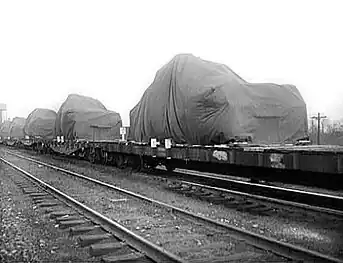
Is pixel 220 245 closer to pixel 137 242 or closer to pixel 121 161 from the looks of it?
pixel 137 242

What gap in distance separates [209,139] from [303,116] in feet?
7.55

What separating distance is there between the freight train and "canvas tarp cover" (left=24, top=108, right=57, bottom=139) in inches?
792

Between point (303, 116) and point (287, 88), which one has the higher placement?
point (287, 88)

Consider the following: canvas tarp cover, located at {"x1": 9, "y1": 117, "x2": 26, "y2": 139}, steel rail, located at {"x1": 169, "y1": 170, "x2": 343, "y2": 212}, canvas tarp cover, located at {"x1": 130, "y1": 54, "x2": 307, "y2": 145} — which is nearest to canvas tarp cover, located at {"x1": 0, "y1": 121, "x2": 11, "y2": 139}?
canvas tarp cover, located at {"x1": 9, "y1": 117, "x2": 26, "y2": 139}

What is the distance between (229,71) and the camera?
12391 mm

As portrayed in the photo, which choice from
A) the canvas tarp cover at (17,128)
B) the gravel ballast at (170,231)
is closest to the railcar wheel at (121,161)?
the gravel ballast at (170,231)

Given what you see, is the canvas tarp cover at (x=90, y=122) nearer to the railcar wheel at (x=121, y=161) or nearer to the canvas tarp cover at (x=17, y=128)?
the railcar wheel at (x=121, y=161)

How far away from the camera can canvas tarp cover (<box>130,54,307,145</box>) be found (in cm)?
1026

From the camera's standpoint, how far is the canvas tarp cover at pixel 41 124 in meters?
34.9

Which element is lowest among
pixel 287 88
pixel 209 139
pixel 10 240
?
pixel 10 240

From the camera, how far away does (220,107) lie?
417 inches

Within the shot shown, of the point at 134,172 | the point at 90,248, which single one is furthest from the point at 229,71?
the point at 90,248

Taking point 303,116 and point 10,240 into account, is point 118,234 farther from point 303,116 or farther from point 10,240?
point 303,116

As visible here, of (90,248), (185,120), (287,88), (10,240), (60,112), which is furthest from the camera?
(60,112)
